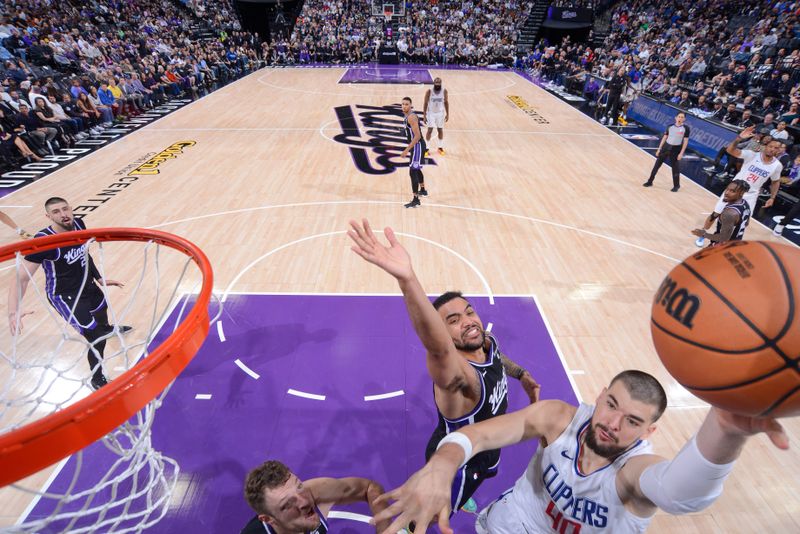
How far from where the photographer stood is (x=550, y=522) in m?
2.31

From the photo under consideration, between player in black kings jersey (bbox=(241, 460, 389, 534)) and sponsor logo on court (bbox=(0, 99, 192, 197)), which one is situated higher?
player in black kings jersey (bbox=(241, 460, 389, 534))

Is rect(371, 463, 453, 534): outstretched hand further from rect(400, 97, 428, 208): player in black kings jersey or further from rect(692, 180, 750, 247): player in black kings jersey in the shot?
rect(400, 97, 428, 208): player in black kings jersey

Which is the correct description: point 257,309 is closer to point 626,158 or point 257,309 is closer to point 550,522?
point 550,522

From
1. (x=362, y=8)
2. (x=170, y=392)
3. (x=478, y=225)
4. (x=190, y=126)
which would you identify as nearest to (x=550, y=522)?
(x=170, y=392)

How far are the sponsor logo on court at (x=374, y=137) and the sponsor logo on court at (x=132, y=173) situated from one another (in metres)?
4.09

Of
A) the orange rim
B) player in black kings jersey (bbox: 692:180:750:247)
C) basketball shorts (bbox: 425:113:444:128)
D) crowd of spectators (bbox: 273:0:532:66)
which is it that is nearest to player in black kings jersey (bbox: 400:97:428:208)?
basketball shorts (bbox: 425:113:444:128)

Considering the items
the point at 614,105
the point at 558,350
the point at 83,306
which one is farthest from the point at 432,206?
the point at 614,105

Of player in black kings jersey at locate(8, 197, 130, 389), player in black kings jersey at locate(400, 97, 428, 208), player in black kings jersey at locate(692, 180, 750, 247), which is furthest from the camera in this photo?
player in black kings jersey at locate(400, 97, 428, 208)

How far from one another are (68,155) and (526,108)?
13916 mm

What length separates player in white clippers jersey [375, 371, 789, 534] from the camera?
54.9 inches

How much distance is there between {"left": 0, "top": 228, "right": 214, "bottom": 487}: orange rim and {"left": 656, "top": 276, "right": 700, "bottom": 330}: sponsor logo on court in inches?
81.8

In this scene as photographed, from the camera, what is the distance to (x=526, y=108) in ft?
52.1

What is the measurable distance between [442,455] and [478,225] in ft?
20.3

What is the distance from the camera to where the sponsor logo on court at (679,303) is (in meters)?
1.57
